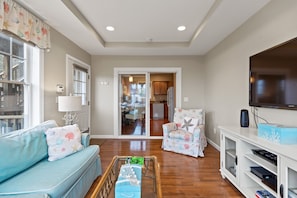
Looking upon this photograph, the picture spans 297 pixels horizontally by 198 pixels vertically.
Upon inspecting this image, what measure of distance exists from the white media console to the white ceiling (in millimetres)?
1668

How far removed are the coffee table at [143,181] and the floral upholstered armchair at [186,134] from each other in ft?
5.86

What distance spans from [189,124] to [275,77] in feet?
7.73

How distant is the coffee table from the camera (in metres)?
1.60

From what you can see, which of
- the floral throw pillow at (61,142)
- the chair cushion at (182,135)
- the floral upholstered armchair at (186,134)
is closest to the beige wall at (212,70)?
the floral upholstered armchair at (186,134)

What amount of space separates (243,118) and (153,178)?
5.45 ft

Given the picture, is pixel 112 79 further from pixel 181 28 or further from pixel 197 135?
pixel 197 135

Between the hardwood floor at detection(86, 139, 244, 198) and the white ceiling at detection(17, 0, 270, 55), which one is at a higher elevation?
the white ceiling at detection(17, 0, 270, 55)

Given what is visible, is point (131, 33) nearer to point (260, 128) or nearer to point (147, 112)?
point (147, 112)

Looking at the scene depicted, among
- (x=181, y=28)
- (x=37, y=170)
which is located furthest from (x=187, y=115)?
(x=37, y=170)

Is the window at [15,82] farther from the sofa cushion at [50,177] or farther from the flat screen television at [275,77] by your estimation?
the flat screen television at [275,77]

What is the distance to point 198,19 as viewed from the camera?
10.9 ft

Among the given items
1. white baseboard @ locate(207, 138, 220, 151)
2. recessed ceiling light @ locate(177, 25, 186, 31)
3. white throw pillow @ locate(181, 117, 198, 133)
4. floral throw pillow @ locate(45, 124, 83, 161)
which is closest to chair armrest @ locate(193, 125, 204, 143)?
white throw pillow @ locate(181, 117, 198, 133)

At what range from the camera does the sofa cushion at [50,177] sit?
1577 millimetres

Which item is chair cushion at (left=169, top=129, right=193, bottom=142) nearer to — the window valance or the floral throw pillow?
the floral throw pillow
